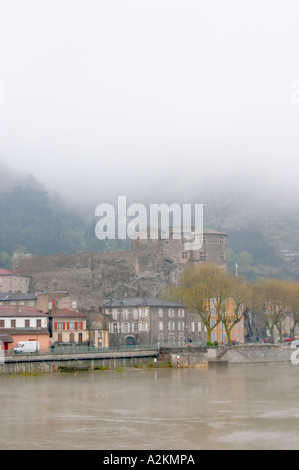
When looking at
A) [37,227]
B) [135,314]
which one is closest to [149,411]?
[135,314]

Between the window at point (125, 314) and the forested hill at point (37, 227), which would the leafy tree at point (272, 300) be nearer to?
the window at point (125, 314)

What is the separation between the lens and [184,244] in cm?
12662

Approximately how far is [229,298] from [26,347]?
30.0 meters

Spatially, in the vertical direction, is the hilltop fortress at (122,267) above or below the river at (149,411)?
above

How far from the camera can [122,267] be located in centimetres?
11769

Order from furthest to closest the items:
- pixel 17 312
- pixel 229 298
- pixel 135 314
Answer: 1. pixel 229 298
2. pixel 135 314
3. pixel 17 312

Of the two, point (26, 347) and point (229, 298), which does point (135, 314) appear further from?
point (26, 347)

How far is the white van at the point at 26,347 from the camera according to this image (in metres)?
68.6

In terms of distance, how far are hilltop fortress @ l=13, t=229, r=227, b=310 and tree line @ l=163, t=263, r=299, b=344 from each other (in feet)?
27.0

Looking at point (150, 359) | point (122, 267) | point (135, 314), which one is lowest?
point (150, 359)
